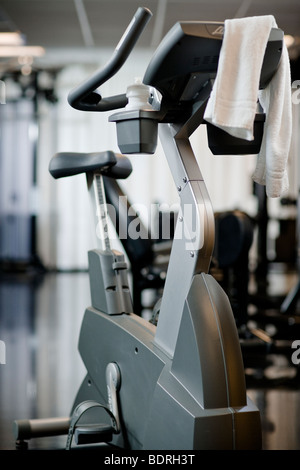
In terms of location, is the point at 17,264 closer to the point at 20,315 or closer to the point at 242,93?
the point at 20,315

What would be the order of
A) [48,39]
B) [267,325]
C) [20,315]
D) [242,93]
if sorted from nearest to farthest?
[242,93] → [267,325] → [20,315] → [48,39]

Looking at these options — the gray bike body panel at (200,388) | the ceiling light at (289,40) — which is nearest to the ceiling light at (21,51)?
the ceiling light at (289,40)

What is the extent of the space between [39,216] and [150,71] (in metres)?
6.13

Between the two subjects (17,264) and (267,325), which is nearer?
(267,325)

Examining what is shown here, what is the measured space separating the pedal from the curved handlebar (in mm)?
748

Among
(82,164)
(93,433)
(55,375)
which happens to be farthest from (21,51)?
(93,433)

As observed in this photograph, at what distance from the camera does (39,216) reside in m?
7.00

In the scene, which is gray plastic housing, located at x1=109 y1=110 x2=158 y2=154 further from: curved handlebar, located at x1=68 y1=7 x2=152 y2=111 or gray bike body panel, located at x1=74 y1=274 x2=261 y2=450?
gray bike body panel, located at x1=74 y1=274 x2=261 y2=450

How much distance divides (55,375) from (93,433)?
1.20m

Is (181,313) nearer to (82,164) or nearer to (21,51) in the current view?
(82,164)

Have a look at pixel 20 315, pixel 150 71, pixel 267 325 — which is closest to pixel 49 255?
pixel 20 315

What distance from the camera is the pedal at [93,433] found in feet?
4.24

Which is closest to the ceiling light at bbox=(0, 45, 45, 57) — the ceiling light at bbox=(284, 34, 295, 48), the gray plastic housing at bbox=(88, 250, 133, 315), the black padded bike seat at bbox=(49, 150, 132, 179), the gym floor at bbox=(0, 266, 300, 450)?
the ceiling light at bbox=(284, 34, 295, 48)

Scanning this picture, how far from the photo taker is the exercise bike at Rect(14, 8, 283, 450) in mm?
1007
